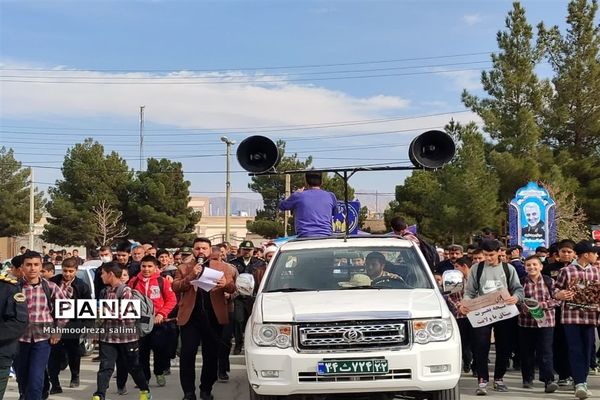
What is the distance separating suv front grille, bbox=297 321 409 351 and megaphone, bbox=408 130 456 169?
9.96ft

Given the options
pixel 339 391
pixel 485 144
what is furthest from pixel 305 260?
pixel 485 144

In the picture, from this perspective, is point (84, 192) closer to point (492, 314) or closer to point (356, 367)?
point (492, 314)

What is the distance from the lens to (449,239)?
4062cm

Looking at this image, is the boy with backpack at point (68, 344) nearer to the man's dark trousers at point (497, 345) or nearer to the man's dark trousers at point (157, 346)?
the man's dark trousers at point (157, 346)

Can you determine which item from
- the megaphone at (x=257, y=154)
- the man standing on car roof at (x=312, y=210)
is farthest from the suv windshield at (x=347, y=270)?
the megaphone at (x=257, y=154)

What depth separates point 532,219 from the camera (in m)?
21.6

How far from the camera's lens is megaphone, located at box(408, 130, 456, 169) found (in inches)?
351

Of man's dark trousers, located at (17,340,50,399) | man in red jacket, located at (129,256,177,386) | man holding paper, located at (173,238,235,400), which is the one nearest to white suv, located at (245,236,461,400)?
man holding paper, located at (173,238,235,400)

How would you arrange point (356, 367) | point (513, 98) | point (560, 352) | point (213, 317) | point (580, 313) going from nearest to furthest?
1. point (356, 367)
2. point (213, 317)
3. point (580, 313)
4. point (560, 352)
5. point (513, 98)

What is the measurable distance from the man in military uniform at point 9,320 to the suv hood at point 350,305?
2236 mm

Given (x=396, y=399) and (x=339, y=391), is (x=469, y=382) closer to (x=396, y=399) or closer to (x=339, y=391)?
(x=396, y=399)

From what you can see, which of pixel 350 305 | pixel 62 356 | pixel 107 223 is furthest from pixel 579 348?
pixel 107 223

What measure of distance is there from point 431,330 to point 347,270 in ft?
4.21

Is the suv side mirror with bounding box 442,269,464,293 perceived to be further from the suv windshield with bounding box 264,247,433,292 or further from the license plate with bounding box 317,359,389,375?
the license plate with bounding box 317,359,389,375
